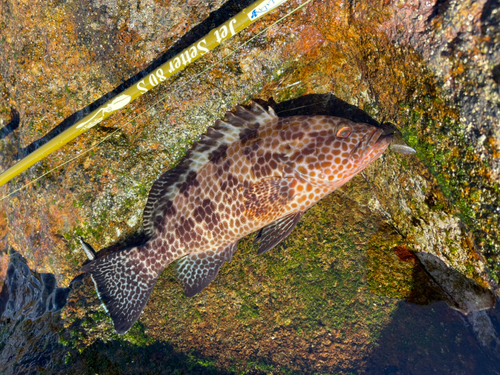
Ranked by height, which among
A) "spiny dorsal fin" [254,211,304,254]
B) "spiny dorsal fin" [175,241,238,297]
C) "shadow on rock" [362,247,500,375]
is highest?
"spiny dorsal fin" [254,211,304,254]

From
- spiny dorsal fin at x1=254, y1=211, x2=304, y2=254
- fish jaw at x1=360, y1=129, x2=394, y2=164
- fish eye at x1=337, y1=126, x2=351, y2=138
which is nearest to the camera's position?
fish jaw at x1=360, y1=129, x2=394, y2=164

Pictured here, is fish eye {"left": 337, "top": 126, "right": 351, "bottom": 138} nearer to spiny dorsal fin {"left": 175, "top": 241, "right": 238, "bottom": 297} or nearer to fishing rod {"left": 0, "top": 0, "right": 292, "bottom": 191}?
fishing rod {"left": 0, "top": 0, "right": 292, "bottom": 191}

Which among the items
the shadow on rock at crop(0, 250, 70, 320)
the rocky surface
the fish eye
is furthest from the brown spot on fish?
the shadow on rock at crop(0, 250, 70, 320)

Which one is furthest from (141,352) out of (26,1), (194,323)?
(26,1)

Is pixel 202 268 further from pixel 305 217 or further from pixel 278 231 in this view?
pixel 305 217

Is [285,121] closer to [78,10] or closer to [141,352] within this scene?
[78,10]

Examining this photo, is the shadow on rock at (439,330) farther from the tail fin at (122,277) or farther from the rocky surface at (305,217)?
the tail fin at (122,277)

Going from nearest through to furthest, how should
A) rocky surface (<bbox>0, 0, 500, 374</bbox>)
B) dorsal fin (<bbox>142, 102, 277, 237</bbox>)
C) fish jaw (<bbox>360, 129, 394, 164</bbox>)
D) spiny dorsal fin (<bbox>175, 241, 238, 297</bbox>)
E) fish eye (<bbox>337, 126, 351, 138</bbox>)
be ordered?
rocky surface (<bbox>0, 0, 500, 374</bbox>) → fish jaw (<bbox>360, 129, 394, 164</bbox>) → fish eye (<bbox>337, 126, 351, 138</bbox>) → dorsal fin (<bbox>142, 102, 277, 237</bbox>) → spiny dorsal fin (<bbox>175, 241, 238, 297</bbox>)

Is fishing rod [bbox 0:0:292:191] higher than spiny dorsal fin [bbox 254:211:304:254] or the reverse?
higher
